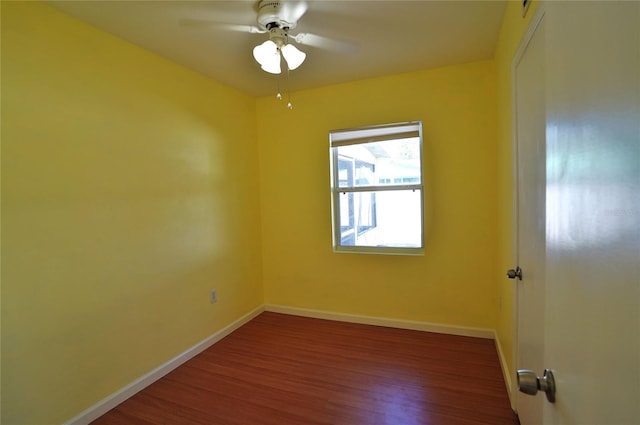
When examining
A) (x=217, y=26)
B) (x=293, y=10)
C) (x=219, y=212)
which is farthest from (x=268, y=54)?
(x=219, y=212)

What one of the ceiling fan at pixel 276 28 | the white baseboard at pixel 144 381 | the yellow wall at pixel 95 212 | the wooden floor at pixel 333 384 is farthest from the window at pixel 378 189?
the white baseboard at pixel 144 381

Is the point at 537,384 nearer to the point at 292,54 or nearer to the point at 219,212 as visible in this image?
the point at 292,54

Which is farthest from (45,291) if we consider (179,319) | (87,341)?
(179,319)

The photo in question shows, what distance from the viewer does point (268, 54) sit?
74.5 inches

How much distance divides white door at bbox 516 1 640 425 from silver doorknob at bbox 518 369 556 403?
0.02 m

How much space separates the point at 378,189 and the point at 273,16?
1816 mm

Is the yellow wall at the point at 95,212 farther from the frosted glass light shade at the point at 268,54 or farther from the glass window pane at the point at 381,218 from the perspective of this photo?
the glass window pane at the point at 381,218

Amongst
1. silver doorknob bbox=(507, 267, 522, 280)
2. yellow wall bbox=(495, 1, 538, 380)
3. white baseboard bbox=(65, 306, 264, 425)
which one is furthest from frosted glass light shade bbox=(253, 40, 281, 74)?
white baseboard bbox=(65, 306, 264, 425)

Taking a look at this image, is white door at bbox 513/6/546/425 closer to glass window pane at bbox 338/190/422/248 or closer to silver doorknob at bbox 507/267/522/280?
silver doorknob at bbox 507/267/522/280

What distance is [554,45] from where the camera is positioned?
64 centimetres

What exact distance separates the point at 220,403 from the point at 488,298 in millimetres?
2381

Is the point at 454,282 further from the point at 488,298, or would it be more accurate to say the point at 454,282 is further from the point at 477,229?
the point at 477,229

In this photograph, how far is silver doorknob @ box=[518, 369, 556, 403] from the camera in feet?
2.14

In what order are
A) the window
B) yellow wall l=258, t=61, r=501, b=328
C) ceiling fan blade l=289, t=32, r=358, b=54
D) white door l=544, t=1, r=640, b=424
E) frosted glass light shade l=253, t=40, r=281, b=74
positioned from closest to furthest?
white door l=544, t=1, r=640, b=424, frosted glass light shade l=253, t=40, r=281, b=74, ceiling fan blade l=289, t=32, r=358, b=54, yellow wall l=258, t=61, r=501, b=328, the window
